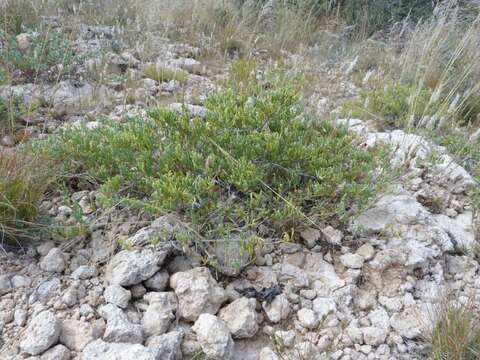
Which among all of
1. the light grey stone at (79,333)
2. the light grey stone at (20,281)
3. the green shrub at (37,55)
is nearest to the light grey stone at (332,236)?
the light grey stone at (79,333)

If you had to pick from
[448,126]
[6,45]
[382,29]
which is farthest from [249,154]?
[382,29]

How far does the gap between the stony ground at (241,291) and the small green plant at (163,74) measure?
1.99 meters

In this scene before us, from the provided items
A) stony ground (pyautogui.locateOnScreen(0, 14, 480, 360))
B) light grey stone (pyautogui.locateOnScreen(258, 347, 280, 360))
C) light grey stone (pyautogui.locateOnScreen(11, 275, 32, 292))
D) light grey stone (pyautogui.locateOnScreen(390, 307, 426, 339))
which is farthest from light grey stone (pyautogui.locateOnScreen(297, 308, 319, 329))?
light grey stone (pyautogui.locateOnScreen(11, 275, 32, 292))

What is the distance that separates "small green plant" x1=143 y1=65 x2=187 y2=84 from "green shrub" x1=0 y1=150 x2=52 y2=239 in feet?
6.67

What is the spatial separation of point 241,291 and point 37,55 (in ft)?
9.25

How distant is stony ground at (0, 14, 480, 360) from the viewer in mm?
1775

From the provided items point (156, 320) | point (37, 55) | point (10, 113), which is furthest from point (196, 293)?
point (37, 55)

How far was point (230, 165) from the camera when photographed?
234 cm

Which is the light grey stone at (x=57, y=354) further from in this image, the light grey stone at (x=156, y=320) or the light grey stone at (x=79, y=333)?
the light grey stone at (x=156, y=320)

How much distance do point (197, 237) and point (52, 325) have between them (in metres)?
0.75

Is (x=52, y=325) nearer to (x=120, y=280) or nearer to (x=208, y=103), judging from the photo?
(x=120, y=280)

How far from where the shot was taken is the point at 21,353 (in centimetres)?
168

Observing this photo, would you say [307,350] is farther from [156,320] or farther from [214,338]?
[156,320]

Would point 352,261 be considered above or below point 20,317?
above
